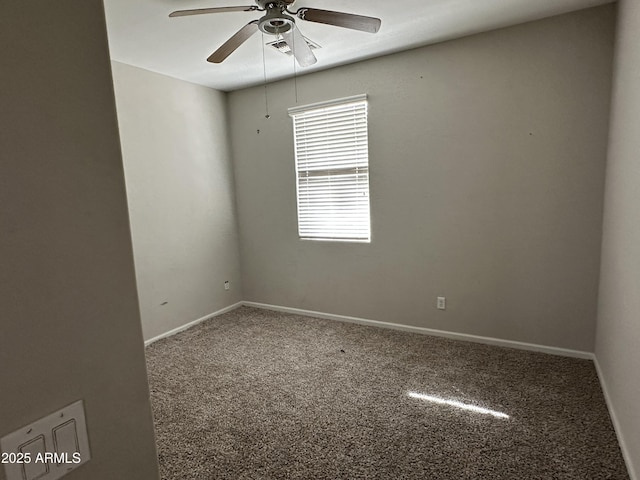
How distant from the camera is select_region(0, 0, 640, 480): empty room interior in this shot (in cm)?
60

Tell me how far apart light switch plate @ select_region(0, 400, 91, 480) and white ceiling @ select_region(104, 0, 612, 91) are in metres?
2.45

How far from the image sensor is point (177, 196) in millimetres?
3799

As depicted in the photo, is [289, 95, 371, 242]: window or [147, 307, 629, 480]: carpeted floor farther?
[289, 95, 371, 242]: window

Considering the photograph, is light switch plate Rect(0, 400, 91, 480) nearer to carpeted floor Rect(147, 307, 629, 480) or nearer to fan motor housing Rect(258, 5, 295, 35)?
carpeted floor Rect(147, 307, 629, 480)

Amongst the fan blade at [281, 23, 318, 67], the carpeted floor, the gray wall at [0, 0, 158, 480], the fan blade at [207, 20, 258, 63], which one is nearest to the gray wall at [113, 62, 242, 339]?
the carpeted floor


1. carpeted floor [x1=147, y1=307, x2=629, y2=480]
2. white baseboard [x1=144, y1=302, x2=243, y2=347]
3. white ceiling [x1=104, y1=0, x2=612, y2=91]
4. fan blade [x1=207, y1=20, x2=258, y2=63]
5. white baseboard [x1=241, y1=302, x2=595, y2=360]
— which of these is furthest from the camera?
white baseboard [x1=144, y1=302, x2=243, y2=347]

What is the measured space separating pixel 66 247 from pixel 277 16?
194cm

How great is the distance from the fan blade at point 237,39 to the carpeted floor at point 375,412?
2339 mm

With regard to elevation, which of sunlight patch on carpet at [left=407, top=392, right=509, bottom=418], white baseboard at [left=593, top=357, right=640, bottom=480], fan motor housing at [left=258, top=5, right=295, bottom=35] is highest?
fan motor housing at [left=258, top=5, right=295, bottom=35]

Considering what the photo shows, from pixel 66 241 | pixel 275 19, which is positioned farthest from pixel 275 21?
pixel 66 241

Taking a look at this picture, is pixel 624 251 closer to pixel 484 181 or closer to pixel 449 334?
pixel 484 181

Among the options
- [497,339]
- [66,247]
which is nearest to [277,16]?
[66,247]

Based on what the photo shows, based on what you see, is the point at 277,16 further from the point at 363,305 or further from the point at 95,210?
the point at 363,305

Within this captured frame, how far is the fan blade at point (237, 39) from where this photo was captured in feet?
7.14
